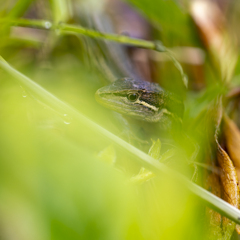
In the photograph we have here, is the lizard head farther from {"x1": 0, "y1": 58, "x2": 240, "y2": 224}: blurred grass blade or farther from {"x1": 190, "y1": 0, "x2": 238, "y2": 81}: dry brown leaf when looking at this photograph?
{"x1": 190, "y1": 0, "x2": 238, "y2": 81}: dry brown leaf

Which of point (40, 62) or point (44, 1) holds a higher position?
point (44, 1)

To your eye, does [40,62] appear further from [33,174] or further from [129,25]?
[33,174]

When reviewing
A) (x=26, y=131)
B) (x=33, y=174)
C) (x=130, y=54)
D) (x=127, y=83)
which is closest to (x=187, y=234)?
(x=33, y=174)

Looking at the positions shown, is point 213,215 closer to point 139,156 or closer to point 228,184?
point 228,184

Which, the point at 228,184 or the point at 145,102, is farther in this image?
the point at 145,102

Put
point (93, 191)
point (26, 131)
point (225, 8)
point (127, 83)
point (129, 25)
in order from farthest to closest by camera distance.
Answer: point (225, 8) → point (129, 25) → point (127, 83) → point (26, 131) → point (93, 191)

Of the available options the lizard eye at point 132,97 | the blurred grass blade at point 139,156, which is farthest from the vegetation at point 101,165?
the lizard eye at point 132,97

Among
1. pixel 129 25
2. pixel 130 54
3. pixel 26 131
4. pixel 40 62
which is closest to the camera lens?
pixel 26 131

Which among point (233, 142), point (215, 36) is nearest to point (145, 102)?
point (233, 142)
